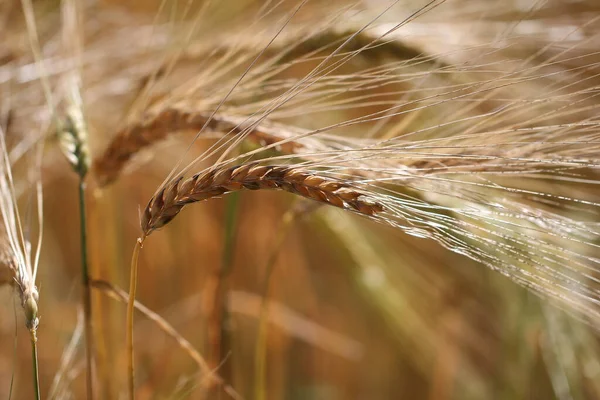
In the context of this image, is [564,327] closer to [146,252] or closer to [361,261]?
[361,261]

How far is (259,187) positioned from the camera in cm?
42

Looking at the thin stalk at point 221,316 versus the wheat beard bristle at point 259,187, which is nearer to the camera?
the wheat beard bristle at point 259,187

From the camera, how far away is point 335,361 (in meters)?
1.43

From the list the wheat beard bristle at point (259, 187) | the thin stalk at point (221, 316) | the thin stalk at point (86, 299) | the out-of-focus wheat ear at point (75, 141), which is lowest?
the thin stalk at point (221, 316)

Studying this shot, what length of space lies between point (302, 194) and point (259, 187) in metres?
0.03

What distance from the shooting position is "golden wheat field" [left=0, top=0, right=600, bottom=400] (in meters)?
0.46

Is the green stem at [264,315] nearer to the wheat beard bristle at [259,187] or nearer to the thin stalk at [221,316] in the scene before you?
the thin stalk at [221,316]

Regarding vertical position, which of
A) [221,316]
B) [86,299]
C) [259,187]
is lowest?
[221,316]

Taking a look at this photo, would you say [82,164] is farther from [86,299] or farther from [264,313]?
[264,313]

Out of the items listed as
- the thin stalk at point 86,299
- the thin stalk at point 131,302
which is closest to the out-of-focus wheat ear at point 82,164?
the thin stalk at point 86,299

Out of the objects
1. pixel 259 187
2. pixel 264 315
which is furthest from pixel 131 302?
pixel 264 315

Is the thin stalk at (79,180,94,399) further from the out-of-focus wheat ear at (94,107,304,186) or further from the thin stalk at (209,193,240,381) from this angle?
the thin stalk at (209,193,240,381)

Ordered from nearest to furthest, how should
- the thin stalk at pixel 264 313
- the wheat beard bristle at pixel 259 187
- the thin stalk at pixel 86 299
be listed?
the wheat beard bristle at pixel 259 187 < the thin stalk at pixel 86 299 < the thin stalk at pixel 264 313

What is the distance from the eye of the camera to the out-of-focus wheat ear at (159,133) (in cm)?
58
